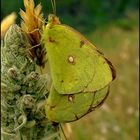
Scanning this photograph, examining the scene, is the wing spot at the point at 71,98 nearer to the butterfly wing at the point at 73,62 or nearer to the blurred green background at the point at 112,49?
the butterfly wing at the point at 73,62

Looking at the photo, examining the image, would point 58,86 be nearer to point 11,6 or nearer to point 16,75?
point 16,75

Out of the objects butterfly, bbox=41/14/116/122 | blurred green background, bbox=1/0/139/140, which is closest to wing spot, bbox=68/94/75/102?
butterfly, bbox=41/14/116/122

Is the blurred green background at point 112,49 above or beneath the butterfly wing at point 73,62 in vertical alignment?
above

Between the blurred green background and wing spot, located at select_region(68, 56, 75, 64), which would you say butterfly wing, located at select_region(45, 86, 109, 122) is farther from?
the blurred green background

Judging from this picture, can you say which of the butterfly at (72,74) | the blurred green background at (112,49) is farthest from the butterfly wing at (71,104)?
the blurred green background at (112,49)

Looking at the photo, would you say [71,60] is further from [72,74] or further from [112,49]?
[112,49]

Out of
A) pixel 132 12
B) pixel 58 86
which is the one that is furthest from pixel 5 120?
pixel 132 12
